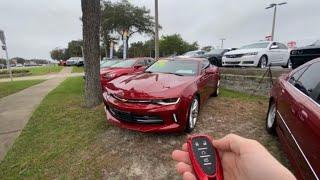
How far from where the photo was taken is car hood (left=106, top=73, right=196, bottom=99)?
4.44m

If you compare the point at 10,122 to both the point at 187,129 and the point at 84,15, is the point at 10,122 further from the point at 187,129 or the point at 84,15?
the point at 187,129

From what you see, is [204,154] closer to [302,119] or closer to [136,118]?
[302,119]

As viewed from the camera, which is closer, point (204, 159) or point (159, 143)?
point (204, 159)

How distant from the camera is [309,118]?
99.3 inches

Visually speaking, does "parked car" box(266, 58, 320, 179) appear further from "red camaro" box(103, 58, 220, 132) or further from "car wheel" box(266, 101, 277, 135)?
"red camaro" box(103, 58, 220, 132)

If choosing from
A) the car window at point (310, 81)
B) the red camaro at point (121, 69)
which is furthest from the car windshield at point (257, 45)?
the car window at point (310, 81)

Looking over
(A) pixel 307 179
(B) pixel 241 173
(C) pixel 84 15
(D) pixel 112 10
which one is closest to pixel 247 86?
(C) pixel 84 15

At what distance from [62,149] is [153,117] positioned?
5.18ft

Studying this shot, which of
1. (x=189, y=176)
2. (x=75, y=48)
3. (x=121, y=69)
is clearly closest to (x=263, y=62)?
(x=121, y=69)

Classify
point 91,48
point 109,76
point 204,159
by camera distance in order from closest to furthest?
point 204,159, point 91,48, point 109,76

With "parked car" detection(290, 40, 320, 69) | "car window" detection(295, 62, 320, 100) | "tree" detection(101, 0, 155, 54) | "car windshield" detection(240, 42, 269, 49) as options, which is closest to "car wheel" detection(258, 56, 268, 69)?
"car windshield" detection(240, 42, 269, 49)

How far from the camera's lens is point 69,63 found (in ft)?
131

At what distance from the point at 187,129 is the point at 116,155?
131 cm

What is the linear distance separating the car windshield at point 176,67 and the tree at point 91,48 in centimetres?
143
